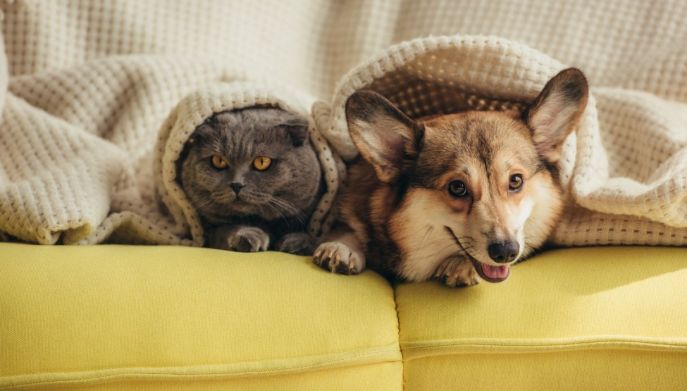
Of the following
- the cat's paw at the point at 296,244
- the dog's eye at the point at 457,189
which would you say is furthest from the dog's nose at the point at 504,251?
the cat's paw at the point at 296,244

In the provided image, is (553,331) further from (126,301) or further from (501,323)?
(126,301)

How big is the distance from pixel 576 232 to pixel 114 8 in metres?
1.61

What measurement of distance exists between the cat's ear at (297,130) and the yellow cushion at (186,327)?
428 millimetres

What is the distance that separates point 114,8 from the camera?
6.98ft

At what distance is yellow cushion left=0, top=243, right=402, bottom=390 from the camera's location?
3.80ft

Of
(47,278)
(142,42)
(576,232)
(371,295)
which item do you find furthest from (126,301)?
(142,42)

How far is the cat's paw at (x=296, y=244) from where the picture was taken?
5.27ft

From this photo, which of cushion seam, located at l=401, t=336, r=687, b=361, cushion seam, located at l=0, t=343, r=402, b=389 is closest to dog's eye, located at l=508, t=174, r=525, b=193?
cushion seam, located at l=401, t=336, r=687, b=361

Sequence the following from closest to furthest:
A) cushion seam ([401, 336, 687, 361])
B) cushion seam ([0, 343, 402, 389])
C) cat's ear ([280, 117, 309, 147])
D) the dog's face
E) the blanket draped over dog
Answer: cushion seam ([0, 343, 402, 389]), cushion seam ([401, 336, 687, 361]), the dog's face, the blanket draped over dog, cat's ear ([280, 117, 309, 147])

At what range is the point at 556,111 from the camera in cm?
148

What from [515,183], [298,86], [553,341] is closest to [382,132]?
[515,183]

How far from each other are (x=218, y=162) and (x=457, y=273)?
26.4 inches

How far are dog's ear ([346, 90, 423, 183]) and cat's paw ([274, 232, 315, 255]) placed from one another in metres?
0.27

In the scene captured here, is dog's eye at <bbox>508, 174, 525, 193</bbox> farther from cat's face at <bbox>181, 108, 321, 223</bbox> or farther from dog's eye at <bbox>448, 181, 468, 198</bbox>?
cat's face at <bbox>181, 108, 321, 223</bbox>
